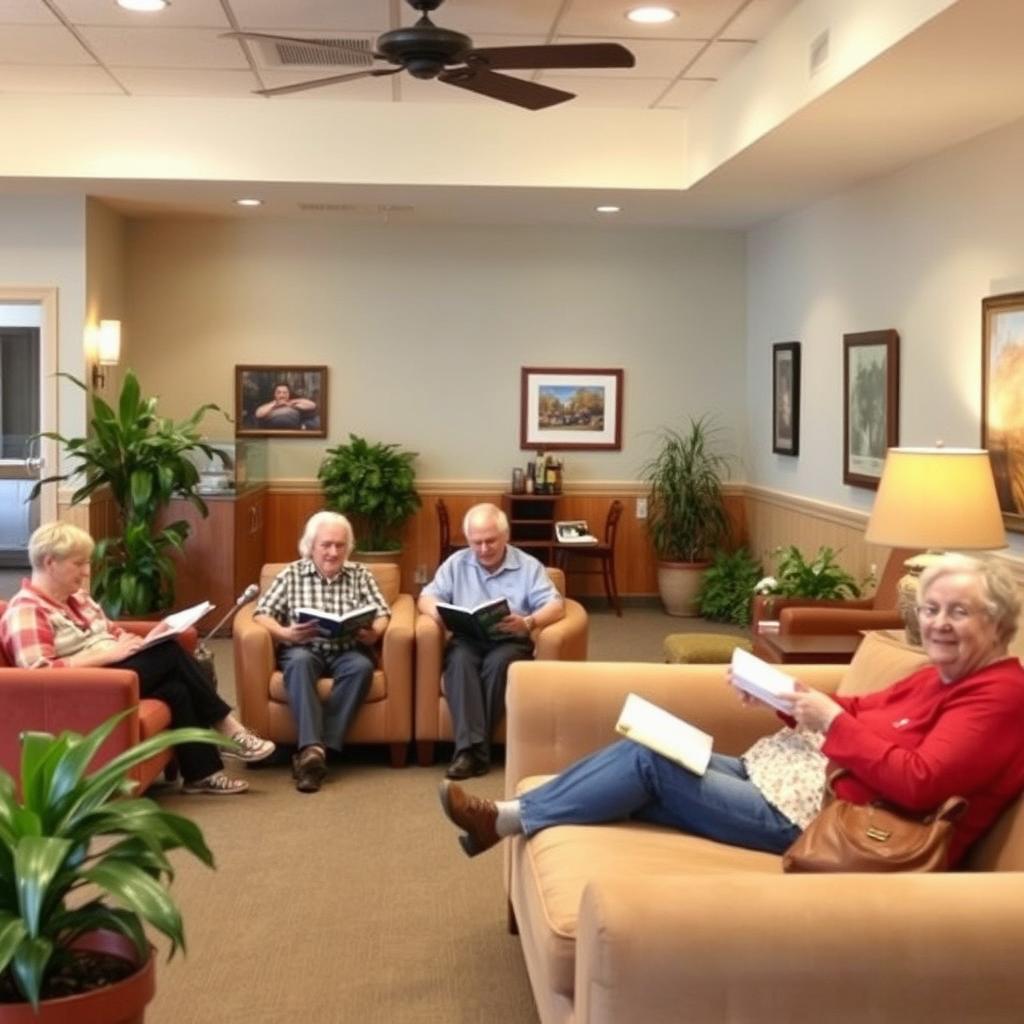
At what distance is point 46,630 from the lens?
469 centimetres

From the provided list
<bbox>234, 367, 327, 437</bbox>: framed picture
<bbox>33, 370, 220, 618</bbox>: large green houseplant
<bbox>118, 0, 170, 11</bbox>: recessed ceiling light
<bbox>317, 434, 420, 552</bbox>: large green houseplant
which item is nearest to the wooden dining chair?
<bbox>317, 434, 420, 552</bbox>: large green houseplant

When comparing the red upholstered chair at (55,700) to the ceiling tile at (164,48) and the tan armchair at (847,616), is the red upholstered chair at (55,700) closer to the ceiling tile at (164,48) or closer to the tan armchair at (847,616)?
the tan armchair at (847,616)

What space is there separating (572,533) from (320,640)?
13.4ft

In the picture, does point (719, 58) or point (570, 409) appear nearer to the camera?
point (719, 58)

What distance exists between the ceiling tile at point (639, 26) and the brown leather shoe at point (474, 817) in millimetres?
3510

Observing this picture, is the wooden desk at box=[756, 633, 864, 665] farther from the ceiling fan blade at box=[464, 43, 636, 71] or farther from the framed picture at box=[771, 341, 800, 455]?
the framed picture at box=[771, 341, 800, 455]

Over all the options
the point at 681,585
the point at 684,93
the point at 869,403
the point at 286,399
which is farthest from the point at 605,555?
the point at 684,93

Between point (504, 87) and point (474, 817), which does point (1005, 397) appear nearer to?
point (504, 87)

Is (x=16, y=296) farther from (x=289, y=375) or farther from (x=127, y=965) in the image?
(x=127, y=965)

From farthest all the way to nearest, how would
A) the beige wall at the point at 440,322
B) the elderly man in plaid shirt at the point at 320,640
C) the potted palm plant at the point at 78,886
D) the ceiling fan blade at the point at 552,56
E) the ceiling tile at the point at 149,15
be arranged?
the beige wall at the point at 440,322 < the ceiling tile at the point at 149,15 < the elderly man in plaid shirt at the point at 320,640 < the ceiling fan blade at the point at 552,56 < the potted palm plant at the point at 78,886

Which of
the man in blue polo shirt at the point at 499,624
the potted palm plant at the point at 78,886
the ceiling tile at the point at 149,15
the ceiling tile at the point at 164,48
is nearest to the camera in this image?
the potted palm plant at the point at 78,886

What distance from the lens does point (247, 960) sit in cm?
359

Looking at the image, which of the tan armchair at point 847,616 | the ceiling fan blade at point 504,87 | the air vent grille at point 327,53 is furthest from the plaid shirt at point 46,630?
the tan armchair at point 847,616

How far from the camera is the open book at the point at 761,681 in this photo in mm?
3088
